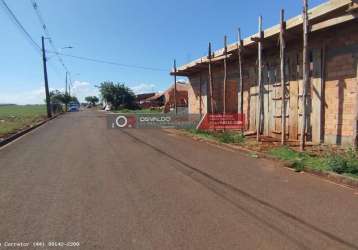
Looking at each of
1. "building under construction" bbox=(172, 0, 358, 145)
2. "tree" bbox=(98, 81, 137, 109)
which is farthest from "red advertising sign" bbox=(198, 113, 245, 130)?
"tree" bbox=(98, 81, 137, 109)

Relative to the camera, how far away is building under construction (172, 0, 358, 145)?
31.3 feet

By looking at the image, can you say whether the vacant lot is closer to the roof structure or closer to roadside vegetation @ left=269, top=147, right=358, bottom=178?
the roof structure

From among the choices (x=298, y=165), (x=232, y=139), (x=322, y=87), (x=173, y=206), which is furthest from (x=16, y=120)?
(x=173, y=206)

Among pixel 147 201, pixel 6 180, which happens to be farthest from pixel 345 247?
pixel 6 180

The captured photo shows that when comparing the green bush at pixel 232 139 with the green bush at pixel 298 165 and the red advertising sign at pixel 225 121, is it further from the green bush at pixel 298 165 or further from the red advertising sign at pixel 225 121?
the green bush at pixel 298 165

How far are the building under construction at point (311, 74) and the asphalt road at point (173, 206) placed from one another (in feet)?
10.1

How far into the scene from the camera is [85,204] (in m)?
5.16

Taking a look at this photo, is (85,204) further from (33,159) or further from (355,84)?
(355,84)

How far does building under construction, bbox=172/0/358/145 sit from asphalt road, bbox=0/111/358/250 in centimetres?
307

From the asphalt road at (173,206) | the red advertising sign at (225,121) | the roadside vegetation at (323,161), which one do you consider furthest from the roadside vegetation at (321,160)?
the red advertising sign at (225,121)

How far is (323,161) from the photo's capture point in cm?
805

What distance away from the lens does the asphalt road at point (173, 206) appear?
3.92m

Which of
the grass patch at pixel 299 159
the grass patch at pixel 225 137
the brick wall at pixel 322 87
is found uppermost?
the brick wall at pixel 322 87

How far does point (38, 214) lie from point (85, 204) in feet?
2.29
